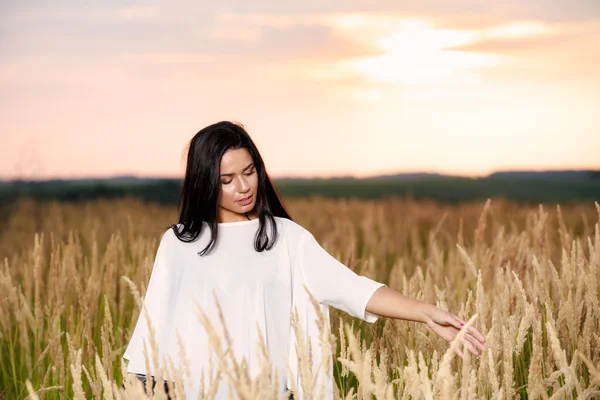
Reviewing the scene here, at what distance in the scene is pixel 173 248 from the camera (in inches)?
86.1

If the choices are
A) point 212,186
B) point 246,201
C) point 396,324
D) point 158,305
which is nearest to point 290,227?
point 246,201

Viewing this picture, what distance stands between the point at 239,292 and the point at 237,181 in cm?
34

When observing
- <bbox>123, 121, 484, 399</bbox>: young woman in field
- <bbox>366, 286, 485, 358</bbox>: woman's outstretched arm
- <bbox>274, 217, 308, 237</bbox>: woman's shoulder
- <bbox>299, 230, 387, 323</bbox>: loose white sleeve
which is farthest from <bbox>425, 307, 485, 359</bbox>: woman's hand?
<bbox>274, 217, 308, 237</bbox>: woman's shoulder

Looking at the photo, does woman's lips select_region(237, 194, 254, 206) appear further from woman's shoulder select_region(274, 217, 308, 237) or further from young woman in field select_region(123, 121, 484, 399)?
woman's shoulder select_region(274, 217, 308, 237)

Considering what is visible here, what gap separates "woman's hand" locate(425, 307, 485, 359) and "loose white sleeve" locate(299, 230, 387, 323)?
0.65 ft

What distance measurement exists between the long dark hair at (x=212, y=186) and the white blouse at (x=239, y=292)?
1.2 inches

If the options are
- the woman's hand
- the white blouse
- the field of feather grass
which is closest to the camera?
the field of feather grass

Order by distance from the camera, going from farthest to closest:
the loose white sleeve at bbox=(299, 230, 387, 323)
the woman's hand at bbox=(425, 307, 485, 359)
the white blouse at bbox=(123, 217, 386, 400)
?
the white blouse at bbox=(123, 217, 386, 400) → the loose white sleeve at bbox=(299, 230, 387, 323) → the woman's hand at bbox=(425, 307, 485, 359)

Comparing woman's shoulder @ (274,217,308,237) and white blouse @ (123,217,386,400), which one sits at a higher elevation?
woman's shoulder @ (274,217,308,237)

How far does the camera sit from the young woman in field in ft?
6.82

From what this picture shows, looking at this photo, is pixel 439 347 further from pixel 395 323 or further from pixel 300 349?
pixel 300 349

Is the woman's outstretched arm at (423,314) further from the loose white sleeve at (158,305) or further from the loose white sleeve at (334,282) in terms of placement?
the loose white sleeve at (158,305)

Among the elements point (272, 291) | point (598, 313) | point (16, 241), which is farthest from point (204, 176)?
point (16, 241)

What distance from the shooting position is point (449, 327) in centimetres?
180
